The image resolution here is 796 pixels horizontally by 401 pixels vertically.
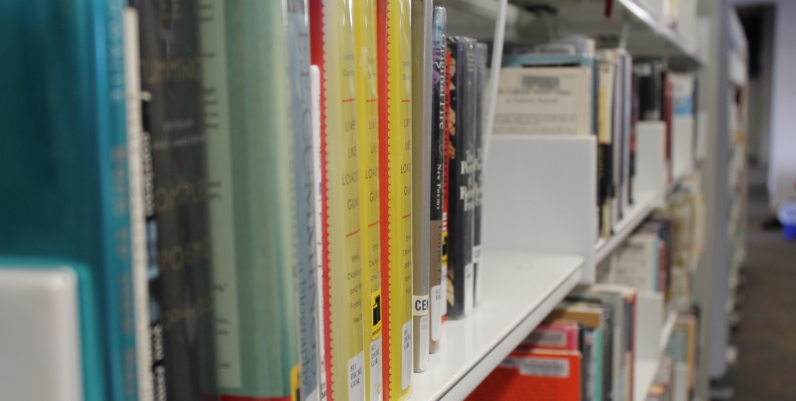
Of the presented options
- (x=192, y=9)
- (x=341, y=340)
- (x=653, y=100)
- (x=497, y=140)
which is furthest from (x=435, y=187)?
(x=653, y=100)

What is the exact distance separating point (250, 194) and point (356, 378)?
0.18 metres

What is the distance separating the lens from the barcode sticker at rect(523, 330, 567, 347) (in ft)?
3.36

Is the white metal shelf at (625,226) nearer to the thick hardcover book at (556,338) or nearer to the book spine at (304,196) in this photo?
the thick hardcover book at (556,338)

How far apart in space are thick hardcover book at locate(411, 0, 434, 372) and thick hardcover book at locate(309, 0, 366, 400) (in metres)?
0.12

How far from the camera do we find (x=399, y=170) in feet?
1.74

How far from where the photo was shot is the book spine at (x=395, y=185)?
1.68ft

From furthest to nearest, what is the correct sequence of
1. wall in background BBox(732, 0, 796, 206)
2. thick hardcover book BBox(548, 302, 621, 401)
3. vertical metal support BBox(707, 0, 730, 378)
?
wall in background BBox(732, 0, 796, 206), vertical metal support BBox(707, 0, 730, 378), thick hardcover book BBox(548, 302, 621, 401)

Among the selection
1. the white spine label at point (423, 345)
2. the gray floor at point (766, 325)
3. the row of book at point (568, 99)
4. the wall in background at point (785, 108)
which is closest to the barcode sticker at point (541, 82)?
the row of book at point (568, 99)

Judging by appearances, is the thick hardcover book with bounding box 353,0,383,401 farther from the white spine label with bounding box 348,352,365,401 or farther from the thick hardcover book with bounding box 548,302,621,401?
the thick hardcover book with bounding box 548,302,621,401

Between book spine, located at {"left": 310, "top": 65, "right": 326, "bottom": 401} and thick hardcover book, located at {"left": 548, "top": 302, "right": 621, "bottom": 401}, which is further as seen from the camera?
thick hardcover book, located at {"left": 548, "top": 302, "right": 621, "bottom": 401}

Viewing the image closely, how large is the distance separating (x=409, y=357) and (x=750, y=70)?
46.9 feet

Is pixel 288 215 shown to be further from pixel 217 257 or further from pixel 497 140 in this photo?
pixel 497 140

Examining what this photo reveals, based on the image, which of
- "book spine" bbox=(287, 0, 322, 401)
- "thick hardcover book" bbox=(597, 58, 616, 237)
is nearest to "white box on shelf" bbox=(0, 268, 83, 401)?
"book spine" bbox=(287, 0, 322, 401)

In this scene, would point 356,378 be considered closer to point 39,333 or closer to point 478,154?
point 39,333
